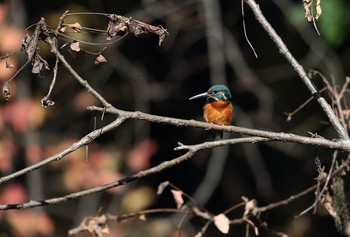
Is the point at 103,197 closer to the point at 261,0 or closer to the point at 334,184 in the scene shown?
the point at 261,0

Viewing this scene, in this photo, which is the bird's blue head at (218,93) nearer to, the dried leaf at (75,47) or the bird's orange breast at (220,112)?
the bird's orange breast at (220,112)

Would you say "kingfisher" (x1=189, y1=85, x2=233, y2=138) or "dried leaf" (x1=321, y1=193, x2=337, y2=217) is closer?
"dried leaf" (x1=321, y1=193, x2=337, y2=217)

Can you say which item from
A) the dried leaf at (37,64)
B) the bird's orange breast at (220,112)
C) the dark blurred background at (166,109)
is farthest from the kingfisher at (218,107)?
the dried leaf at (37,64)

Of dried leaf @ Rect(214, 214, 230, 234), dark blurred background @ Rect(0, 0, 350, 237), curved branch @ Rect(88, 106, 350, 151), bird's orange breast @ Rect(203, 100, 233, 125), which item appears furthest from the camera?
dark blurred background @ Rect(0, 0, 350, 237)

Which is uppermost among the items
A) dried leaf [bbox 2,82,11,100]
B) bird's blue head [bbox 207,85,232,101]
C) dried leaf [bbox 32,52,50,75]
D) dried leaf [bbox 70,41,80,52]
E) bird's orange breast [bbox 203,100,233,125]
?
dried leaf [bbox 70,41,80,52]

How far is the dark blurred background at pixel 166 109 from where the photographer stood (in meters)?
4.88

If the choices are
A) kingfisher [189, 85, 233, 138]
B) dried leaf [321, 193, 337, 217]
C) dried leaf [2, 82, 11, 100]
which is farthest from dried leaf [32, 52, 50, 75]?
kingfisher [189, 85, 233, 138]

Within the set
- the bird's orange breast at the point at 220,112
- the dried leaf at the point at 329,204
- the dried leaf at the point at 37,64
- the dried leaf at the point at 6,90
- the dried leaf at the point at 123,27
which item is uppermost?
the dried leaf at the point at 123,27

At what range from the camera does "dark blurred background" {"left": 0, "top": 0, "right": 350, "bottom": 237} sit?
4879 millimetres

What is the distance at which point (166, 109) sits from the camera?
557 cm

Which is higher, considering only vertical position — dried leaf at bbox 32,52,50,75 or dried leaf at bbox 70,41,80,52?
dried leaf at bbox 70,41,80,52

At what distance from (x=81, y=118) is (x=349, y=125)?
322cm

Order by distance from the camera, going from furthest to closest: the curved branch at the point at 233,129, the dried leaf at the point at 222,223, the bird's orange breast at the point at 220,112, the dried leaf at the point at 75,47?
the bird's orange breast at the point at 220,112 → the dried leaf at the point at 222,223 → the dried leaf at the point at 75,47 → the curved branch at the point at 233,129

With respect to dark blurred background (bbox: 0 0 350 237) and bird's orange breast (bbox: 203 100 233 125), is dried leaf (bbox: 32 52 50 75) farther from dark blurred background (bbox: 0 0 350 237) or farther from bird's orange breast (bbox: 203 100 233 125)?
dark blurred background (bbox: 0 0 350 237)
